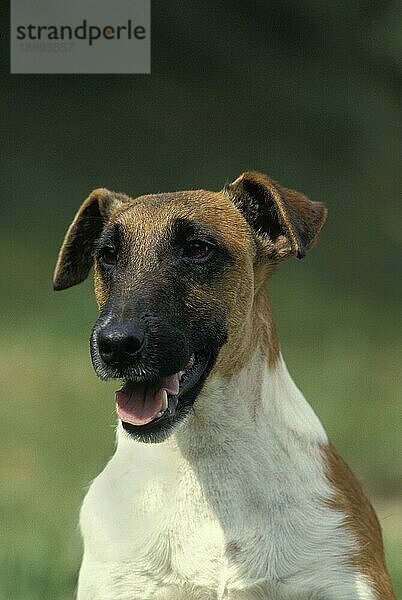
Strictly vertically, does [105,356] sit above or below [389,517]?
above

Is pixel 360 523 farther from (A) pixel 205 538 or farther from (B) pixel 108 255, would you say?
(B) pixel 108 255

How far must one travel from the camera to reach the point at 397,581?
20.5 feet

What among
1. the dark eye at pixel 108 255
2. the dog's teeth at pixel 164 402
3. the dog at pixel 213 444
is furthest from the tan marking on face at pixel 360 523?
the dark eye at pixel 108 255

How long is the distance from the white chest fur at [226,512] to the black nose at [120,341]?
0.45 m

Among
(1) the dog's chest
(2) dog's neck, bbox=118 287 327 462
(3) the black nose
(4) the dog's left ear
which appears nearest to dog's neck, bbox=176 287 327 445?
(2) dog's neck, bbox=118 287 327 462

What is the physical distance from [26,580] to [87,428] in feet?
9.53

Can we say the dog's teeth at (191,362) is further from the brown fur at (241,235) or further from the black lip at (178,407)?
the brown fur at (241,235)

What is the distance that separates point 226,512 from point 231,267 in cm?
82

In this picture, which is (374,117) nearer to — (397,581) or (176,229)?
(397,581)

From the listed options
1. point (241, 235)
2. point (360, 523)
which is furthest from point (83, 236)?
point (360, 523)

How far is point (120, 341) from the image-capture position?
161 inches

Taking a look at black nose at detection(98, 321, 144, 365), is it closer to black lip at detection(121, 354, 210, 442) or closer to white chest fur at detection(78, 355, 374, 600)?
black lip at detection(121, 354, 210, 442)

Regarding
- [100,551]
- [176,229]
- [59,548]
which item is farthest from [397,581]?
[176,229]

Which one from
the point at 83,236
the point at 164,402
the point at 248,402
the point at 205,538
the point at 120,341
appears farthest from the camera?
the point at 83,236
